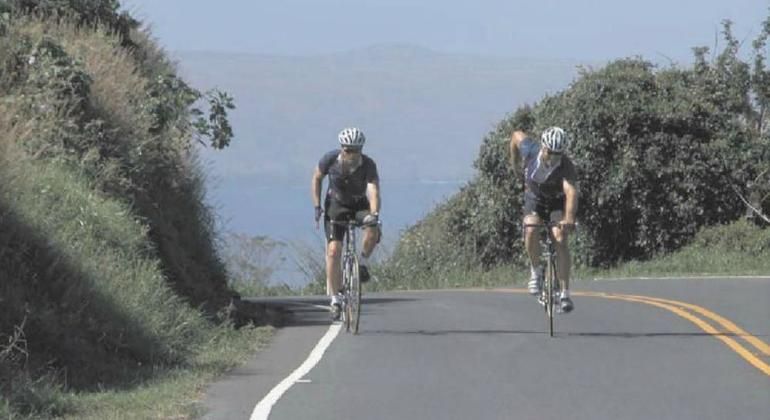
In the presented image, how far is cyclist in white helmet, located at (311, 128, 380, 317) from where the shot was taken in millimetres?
15850

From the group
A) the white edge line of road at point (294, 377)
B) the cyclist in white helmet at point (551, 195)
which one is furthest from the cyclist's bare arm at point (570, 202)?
the white edge line of road at point (294, 377)

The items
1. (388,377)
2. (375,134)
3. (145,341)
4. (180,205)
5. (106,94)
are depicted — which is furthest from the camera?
(375,134)

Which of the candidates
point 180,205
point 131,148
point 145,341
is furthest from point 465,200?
point 145,341

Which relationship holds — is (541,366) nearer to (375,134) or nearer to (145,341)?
(145,341)

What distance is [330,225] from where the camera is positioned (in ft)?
52.9

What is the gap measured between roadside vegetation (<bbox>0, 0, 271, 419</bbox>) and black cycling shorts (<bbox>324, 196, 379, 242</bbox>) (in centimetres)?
144

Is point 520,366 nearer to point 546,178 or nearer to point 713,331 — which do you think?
point 546,178

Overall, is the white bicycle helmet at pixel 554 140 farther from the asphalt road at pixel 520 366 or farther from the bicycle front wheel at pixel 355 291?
the bicycle front wheel at pixel 355 291

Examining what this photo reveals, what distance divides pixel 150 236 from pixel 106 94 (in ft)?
7.81

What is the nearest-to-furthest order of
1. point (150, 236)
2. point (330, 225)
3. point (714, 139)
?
1. point (330, 225)
2. point (150, 236)
3. point (714, 139)

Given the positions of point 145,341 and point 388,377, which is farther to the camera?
point 145,341

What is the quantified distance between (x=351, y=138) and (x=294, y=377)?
3.57 metres

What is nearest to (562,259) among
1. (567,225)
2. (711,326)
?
(567,225)

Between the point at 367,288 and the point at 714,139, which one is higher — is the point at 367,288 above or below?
below
